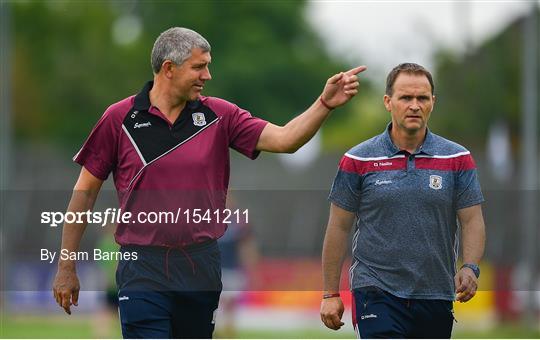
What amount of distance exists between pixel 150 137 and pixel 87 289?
16081mm

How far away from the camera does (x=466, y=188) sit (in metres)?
8.41

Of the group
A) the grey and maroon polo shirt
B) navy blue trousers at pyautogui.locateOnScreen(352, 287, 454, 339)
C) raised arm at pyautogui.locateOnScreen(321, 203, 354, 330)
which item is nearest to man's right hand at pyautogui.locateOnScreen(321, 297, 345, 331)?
raised arm at pyautogui.locateOnScreen(321, 203, 354, 330)

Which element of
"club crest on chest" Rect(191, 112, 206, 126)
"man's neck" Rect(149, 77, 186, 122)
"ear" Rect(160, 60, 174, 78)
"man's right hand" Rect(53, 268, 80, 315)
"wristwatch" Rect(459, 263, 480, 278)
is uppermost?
"ear" Rect(160, 60, 174, 78)

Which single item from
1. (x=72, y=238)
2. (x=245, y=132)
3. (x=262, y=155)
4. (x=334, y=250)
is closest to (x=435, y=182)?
(x=334, y=250)

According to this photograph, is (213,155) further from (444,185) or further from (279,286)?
(279,286)

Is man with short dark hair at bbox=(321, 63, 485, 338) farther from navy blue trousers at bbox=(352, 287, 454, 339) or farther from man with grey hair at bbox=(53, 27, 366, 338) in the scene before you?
man with grey hair at bbox=(53, 27, 366, 338)

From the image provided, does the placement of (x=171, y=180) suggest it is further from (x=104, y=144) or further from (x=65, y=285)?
(x=65, y=285)

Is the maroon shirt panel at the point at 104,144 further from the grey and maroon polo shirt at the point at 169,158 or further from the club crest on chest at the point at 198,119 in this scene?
the club crest on chest at the point at 198,119

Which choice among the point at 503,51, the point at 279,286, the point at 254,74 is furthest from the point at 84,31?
the point at 279,286

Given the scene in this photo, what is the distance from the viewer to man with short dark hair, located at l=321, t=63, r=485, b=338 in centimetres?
838

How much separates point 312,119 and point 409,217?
822 millimetres

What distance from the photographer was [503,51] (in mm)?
40281

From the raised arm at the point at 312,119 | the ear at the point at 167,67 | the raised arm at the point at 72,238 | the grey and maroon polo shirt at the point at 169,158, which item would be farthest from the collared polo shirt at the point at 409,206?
the raised arm at the point at 72,238

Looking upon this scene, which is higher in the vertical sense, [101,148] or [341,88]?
[341,88]
